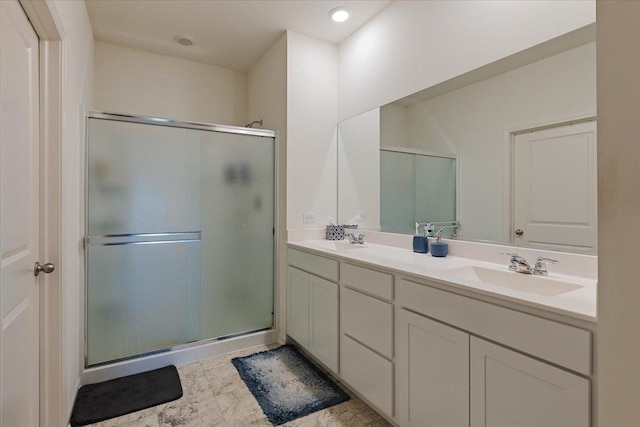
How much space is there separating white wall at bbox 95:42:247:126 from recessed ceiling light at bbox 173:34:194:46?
397mm

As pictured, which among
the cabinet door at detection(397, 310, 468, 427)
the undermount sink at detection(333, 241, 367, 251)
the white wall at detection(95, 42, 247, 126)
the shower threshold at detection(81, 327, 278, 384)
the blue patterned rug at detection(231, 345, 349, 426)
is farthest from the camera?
the white wall at detection(95, 42, 247, 126)

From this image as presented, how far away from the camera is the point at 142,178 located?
7.73 feet

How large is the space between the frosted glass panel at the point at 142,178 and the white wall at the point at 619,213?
2.49 meters

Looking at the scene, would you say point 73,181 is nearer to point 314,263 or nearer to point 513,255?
point 314,263

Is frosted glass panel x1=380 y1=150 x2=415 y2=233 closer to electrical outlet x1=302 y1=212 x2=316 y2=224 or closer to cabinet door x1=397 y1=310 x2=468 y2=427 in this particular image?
electrical outlet x1=302 y1=212 x2=316 y2=224

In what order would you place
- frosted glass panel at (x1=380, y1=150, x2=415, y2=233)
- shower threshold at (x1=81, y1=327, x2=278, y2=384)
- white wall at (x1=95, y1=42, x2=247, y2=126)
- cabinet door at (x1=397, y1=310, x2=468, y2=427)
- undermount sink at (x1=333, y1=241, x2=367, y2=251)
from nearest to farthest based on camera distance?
cabinet door at (x1=397, y1=310, x2=468, y2=427), shower threshold at (x1=81, y1=327, x2=278, y2=384), frosted glass panel at (x1=380, y1=150, x2=415, y2=233), undermount sink at (x1=333, y1=241, x2=367, y2=251), white wall at (x1=95, y1=42, x2=247, y2=126)

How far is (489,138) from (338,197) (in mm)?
1394

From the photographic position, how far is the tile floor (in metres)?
1.81

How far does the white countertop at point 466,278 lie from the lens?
1024mm

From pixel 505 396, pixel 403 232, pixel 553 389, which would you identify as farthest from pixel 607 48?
pixel 403 232

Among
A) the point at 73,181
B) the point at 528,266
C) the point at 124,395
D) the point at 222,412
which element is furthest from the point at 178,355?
the point at 528,266

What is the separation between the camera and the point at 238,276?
2734 mm

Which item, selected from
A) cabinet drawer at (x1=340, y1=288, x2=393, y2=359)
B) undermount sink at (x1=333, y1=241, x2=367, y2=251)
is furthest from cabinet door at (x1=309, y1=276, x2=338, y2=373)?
undermount sink at (x1=333, y1=241, x2=367, y2=251)

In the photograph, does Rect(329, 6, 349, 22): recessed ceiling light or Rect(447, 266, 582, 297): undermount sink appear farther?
Rect(329, 6, 349, 22): recessed ceiling light
